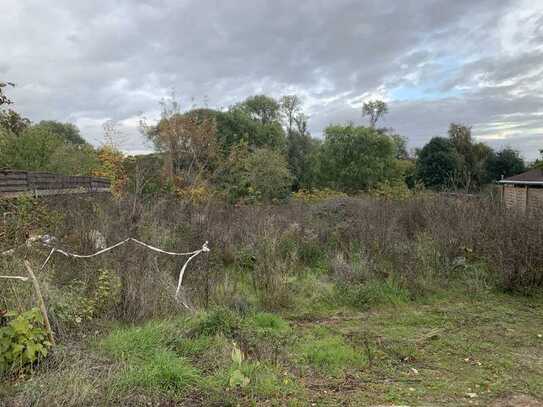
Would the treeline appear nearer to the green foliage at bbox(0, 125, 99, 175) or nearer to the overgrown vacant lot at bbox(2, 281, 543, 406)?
the green foliage at bbox(0, 125, 99, 175)

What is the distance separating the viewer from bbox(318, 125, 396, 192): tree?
29.5m

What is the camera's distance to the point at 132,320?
406 cm

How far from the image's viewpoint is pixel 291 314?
5070mm

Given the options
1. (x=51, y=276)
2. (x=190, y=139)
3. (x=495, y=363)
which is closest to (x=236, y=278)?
(x=51, y=276)

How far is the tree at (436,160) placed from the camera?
29.0 metres

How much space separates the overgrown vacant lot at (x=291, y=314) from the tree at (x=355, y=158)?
70.7 feet

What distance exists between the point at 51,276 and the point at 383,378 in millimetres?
3129

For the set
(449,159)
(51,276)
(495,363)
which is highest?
(449,159)

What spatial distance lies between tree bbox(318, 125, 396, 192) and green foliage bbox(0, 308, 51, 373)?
27.1 m

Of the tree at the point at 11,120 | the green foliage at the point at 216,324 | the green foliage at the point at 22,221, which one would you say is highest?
the tree at the point at 11,120

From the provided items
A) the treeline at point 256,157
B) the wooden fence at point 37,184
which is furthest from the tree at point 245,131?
the wooden fence at point 37,184

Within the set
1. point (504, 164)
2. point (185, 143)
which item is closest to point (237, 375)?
point (185, 143)

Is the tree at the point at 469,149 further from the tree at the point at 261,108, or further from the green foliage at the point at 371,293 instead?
the green foliage at the point at 371,293

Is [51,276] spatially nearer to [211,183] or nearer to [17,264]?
[17,264]
